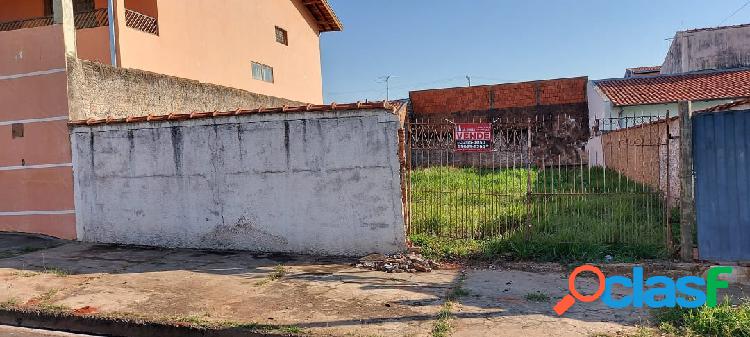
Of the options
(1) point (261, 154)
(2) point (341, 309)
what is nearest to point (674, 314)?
(2) point (341, 309)

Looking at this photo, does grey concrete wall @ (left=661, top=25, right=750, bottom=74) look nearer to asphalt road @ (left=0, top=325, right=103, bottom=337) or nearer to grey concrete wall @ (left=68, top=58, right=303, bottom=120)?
grey concrete wall @ (left=68, top=58, right=303, bottom=120)

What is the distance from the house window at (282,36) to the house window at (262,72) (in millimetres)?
1338

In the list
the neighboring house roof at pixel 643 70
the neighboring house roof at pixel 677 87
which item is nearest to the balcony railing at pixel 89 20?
the neighboring house roof at pixel 677 87

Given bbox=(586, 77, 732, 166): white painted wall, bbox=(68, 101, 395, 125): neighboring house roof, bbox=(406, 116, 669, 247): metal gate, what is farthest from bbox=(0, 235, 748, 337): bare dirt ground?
bbox=(586, 77, 732, 166): white painted wall

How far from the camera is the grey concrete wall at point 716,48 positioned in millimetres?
22266

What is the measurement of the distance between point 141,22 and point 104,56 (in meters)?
1.45

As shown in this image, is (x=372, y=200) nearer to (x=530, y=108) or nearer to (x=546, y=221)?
(x=546, y=221)

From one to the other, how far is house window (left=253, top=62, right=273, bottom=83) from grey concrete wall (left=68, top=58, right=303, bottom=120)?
585 cm

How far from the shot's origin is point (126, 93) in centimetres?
921

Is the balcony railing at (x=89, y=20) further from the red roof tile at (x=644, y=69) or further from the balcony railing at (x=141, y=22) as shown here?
the red roof tile at (x=644, y=69)

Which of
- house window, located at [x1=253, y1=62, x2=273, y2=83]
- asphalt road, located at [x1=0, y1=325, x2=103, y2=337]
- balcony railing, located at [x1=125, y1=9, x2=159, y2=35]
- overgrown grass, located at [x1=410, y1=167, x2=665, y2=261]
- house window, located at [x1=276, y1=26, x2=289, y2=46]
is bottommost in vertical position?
asphalt road, located at [x1=0, y1=325, x2=103, y2=337]

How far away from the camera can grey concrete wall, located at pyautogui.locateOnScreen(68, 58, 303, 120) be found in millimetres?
8414

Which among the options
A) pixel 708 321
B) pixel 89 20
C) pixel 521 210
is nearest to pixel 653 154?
pixel 521 210

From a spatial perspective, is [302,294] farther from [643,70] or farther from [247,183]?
[643,70]
